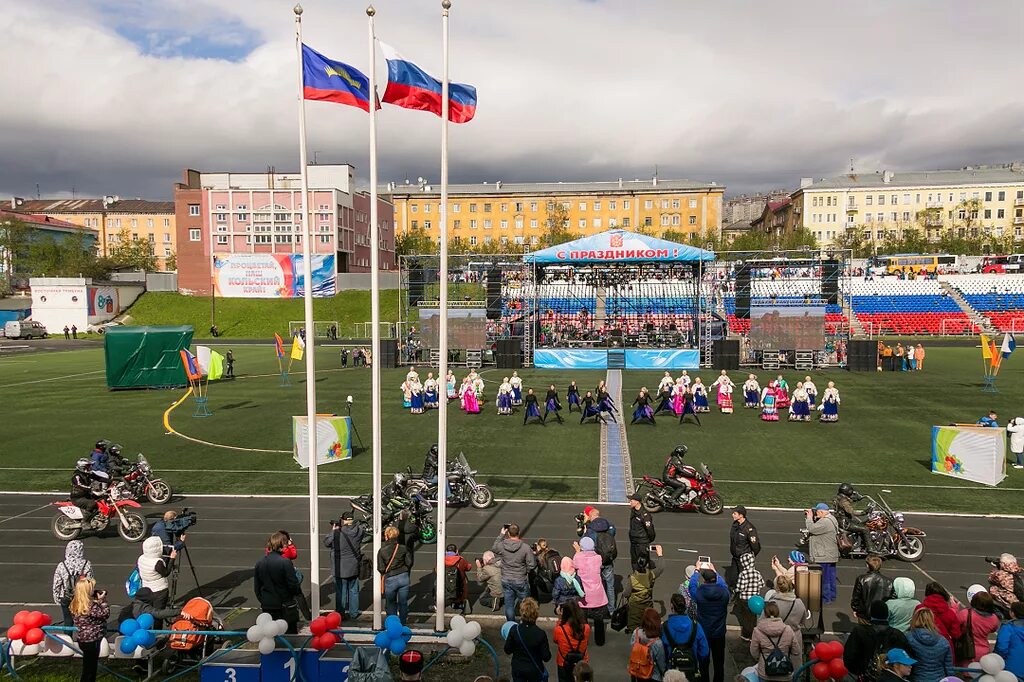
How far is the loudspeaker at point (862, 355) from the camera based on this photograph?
35781 mm

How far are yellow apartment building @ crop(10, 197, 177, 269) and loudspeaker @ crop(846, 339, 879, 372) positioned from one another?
363 ft

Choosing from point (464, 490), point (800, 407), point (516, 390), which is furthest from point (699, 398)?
point (464, 490)

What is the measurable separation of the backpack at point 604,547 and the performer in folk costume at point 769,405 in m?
15.6

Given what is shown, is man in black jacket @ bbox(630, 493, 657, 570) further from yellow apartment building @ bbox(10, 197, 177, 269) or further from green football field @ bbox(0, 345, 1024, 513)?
yellow apartment building @ bbox(10, 197, 177, 269)

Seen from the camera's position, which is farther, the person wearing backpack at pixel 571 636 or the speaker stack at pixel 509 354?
the speaker stack at pixel 509 354

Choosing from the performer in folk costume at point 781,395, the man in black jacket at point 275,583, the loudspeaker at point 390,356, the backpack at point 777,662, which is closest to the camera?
the backpack at point 777,662

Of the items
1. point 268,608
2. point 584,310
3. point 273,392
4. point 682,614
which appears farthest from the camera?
point 584,310

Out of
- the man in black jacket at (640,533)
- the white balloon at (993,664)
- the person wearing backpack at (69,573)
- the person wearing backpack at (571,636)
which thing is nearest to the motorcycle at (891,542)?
the man in black jacket at (640,533)

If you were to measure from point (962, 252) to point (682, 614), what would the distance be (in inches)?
3667

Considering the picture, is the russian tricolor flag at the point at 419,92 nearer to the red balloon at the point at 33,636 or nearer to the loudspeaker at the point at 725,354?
the red balloon at the point at 33,636

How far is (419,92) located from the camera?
30.0ft

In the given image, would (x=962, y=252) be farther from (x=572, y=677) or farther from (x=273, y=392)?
(x=572, y=677)

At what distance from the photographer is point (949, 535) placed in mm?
12469

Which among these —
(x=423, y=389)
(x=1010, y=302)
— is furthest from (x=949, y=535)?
(x=1010, y=302)
